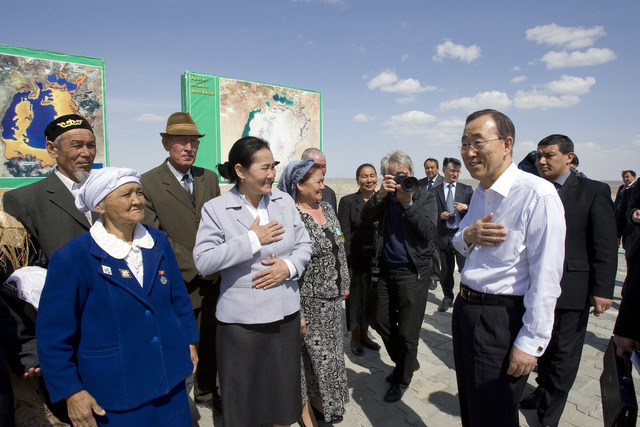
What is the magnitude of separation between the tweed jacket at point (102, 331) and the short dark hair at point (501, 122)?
191cm

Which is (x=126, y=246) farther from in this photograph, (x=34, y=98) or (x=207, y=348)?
(x=34, y=98)

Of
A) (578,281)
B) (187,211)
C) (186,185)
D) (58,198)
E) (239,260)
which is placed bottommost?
(578,281)

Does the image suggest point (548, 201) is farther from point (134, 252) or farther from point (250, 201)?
point (134, 252)

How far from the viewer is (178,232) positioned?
2992mm

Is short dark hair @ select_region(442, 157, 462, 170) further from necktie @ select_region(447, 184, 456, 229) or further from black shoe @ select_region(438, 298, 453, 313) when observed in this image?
black shoe @ select_region(438, 298, 453, 313)

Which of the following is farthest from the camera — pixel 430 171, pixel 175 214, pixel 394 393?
pixel 430 171

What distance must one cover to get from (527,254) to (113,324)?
2036 mm

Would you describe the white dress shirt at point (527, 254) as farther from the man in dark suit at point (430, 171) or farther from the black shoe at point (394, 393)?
the man in dark suit at point (430, 171)

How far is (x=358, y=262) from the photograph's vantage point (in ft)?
13.5

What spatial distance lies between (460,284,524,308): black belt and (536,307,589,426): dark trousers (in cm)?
138

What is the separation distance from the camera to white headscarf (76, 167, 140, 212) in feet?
5.77

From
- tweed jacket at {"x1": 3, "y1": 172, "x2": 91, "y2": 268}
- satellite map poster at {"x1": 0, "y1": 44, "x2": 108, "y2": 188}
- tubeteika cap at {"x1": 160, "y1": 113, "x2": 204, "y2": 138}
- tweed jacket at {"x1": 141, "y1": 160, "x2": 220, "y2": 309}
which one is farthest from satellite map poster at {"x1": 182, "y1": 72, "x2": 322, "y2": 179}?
tweed jacket at {"x1": 3, "y1": 172, "x2": 91, "y2": 268}

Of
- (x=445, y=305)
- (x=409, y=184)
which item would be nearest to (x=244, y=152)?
(x=409, y=184)

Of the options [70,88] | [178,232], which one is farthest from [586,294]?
[70,88]
